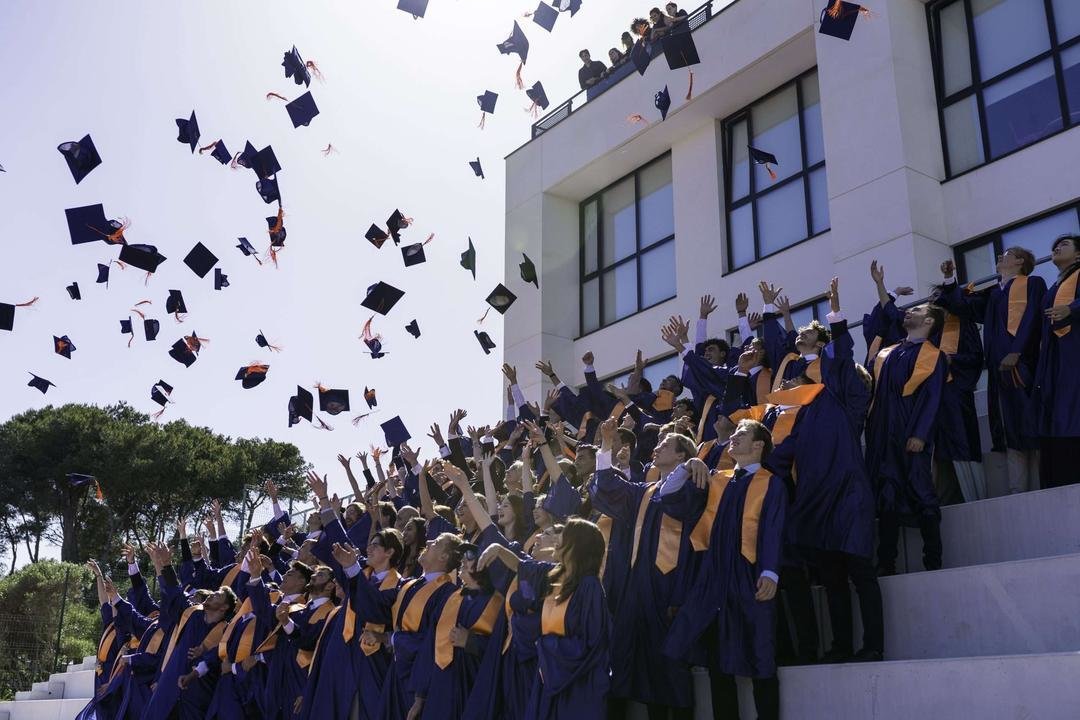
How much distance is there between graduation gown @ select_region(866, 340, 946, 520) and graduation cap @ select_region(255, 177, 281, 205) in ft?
25.5

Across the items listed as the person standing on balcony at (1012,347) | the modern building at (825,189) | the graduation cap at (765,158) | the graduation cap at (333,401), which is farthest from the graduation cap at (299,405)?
the person standing on balcony at (1012,347)

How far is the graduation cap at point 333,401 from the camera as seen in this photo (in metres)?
11.8

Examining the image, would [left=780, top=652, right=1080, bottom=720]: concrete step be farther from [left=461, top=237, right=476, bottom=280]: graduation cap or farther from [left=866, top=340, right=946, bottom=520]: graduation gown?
[left=461, top=237, right=476, bottom=280]: graduation cap

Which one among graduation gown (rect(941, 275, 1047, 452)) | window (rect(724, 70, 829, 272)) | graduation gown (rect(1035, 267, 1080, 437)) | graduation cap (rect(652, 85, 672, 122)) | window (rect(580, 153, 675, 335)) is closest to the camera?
graduation gown (rect(1035, 267, 1080, 437))

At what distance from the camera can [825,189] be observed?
1209 cm

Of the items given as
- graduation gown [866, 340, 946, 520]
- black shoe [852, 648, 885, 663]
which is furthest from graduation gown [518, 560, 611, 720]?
graduation gown [866, 340, 946, 520]

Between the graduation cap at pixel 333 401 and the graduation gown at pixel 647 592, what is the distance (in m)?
6.79

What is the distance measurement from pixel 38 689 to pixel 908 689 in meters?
13.2

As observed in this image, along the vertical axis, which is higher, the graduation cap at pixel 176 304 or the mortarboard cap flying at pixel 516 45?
the mortarboard cap flying at pixel 516 45

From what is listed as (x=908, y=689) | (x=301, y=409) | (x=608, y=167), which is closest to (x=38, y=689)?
(x=301, y=409)

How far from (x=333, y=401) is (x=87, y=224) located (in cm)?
317

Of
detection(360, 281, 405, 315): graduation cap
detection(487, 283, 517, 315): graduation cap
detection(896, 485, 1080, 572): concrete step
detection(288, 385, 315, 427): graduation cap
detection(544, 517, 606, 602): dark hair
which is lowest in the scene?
detection(544, 517, 606, 602): dark hair

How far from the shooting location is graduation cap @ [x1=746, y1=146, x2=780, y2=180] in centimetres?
1195

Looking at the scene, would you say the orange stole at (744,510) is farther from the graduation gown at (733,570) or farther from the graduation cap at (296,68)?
the graduation cap at (296,68)
